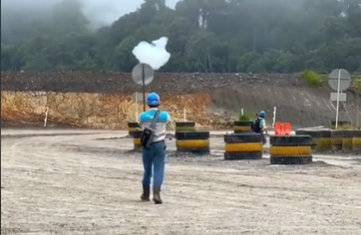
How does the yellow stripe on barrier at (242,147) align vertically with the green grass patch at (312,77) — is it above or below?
below

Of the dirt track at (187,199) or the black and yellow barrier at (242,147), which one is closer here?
the dirt track at (187,199)

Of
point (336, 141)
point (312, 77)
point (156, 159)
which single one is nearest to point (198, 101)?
point (336, 141)

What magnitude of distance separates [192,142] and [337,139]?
449 cm

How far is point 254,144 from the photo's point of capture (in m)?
20.4

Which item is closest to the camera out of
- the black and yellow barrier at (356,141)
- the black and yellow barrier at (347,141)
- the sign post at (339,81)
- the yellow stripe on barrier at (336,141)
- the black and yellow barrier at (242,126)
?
the sign post at (339,81)

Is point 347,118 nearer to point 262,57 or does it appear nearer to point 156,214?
point 262,57

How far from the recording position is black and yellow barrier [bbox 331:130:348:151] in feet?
76.8

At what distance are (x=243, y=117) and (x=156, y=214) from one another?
3032 centimetres

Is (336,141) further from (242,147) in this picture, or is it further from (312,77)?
(312,77)

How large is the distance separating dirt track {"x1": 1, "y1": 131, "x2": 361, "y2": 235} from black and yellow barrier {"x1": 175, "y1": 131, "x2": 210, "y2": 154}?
2896mm

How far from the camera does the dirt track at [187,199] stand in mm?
8797

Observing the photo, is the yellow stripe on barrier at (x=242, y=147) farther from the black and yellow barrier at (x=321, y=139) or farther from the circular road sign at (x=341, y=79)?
the black and yellow barrier at (x=321, y=139)

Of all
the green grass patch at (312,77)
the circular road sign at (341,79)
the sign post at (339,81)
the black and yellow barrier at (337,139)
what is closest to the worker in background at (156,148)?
the green grass patch at (312,77)

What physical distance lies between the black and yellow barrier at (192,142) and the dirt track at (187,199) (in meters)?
2.90
